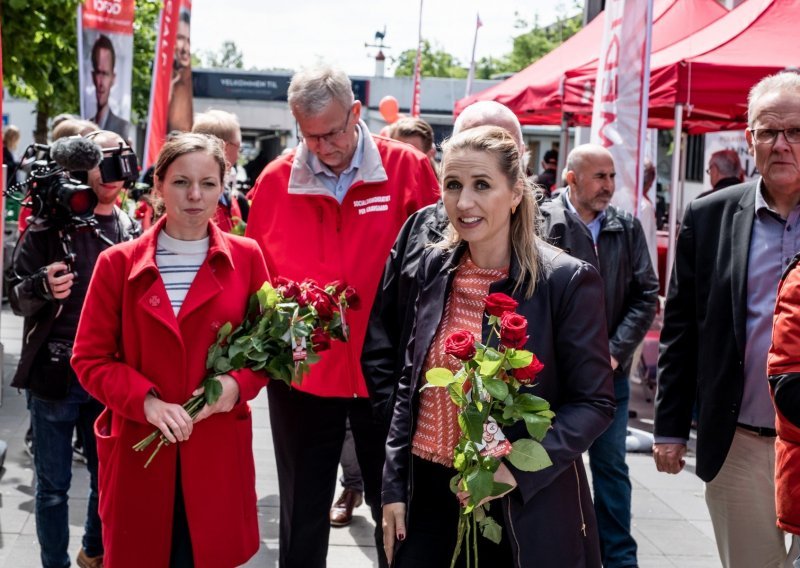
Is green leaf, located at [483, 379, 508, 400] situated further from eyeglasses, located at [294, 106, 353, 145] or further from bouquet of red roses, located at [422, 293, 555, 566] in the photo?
eyeglasses, located at [294, 106, 353, 145]

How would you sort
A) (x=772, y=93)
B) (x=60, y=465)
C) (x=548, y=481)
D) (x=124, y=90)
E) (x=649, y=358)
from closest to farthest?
(x=548, y=481)
(x=772, y=93)
(x=60, y=465)
(x=649, y=358)
(x=124, y=90)

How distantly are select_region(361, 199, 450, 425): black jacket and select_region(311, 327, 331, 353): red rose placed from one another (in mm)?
243

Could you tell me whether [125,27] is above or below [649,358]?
above

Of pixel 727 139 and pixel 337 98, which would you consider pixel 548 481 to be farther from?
pixel 727 139

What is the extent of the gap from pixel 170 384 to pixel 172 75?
762 cm

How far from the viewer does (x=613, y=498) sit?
526 cm

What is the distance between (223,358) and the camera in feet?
11.5

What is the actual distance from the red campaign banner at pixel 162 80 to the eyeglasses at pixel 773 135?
722cm

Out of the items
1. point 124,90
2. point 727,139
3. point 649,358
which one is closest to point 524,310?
point 649,358

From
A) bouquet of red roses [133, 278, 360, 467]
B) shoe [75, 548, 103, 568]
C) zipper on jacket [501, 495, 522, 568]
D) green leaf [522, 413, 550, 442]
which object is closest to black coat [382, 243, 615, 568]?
zipper on jacket [501, 495, 522, 568]

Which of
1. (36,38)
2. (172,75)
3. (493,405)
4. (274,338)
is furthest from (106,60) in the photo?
(493,405)

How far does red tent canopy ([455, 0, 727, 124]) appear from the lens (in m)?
10.4

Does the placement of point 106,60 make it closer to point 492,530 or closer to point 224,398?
point 224,398

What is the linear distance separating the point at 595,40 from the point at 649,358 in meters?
4.03
